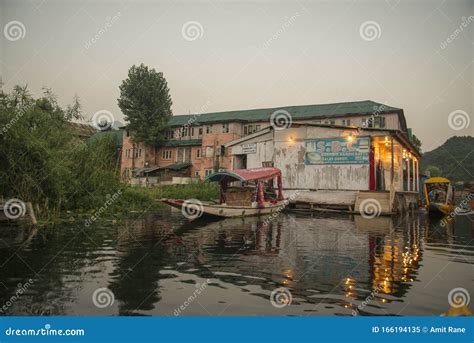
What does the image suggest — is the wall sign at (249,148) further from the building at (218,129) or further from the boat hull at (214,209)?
the boat hull at (214,209)

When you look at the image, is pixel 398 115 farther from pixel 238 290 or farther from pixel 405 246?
pixel 238 290

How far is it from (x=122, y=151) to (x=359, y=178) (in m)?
37.0

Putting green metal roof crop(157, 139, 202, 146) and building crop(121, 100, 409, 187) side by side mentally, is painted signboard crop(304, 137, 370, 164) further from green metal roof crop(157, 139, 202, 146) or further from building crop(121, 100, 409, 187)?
green metal roof crop(157, 139, 202, 146)

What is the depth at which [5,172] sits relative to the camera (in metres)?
12.5

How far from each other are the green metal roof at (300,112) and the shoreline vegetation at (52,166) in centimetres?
2448

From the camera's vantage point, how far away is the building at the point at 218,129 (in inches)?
1515

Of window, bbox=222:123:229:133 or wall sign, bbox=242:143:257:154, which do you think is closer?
wall sign, bbox=242:143:257:154

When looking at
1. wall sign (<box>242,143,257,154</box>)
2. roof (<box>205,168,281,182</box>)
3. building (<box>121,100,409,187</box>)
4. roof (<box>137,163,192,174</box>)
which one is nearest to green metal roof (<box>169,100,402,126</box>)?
building (<box>121,100,409,187</box>)

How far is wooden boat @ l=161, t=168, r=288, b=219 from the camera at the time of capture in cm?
1639

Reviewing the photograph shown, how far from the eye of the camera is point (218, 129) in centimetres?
4231

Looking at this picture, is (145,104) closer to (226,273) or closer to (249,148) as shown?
(249,148)

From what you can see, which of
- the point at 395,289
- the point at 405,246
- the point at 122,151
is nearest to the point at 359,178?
the point at 405,246

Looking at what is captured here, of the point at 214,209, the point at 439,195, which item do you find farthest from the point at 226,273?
the point at 439,195

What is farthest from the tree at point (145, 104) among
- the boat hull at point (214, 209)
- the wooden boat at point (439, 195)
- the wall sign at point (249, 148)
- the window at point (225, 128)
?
the wooden boat at point (439, 195)
